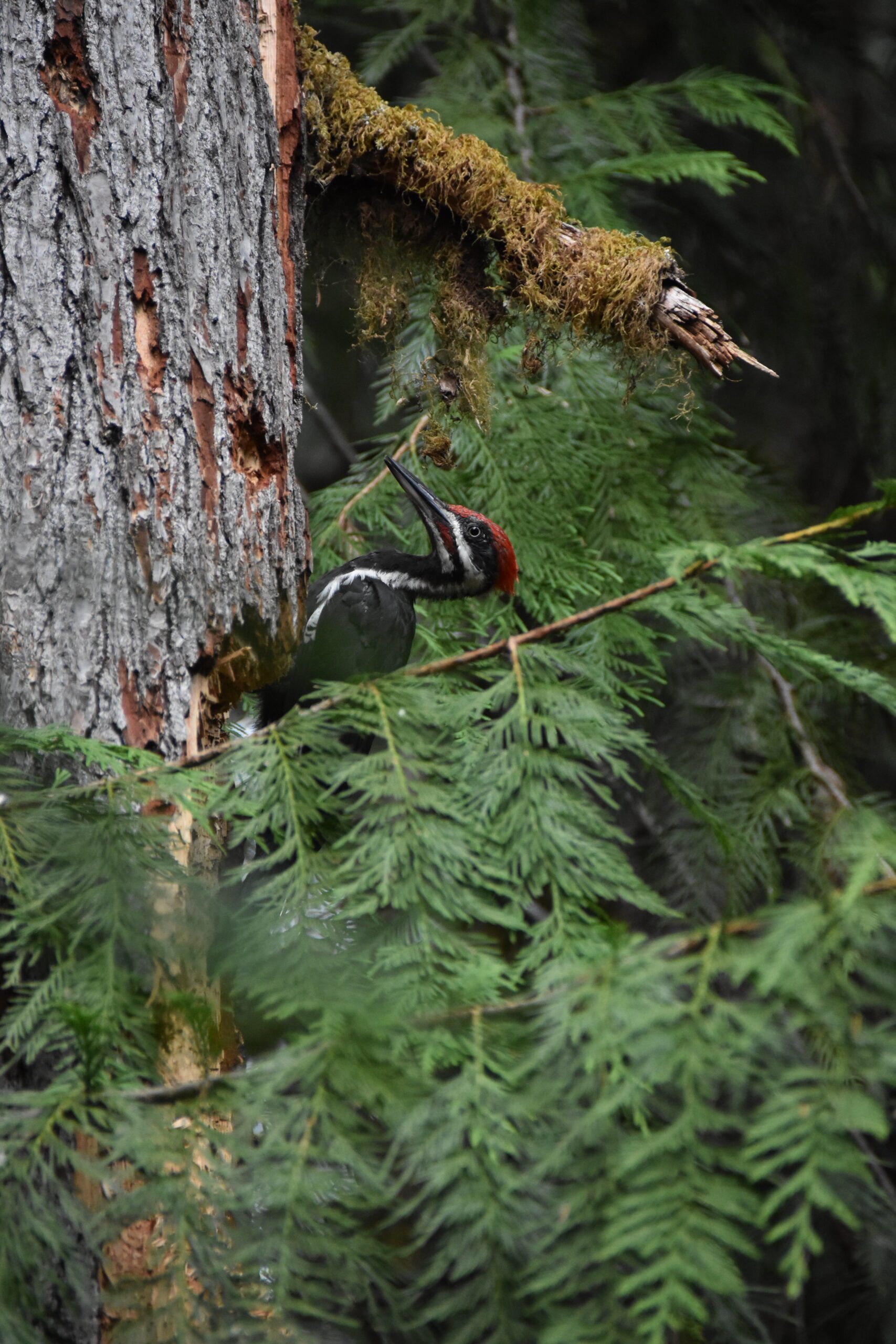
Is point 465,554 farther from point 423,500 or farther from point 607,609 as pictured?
point 607,609

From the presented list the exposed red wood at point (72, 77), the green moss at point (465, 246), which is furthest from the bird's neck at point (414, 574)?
the exposed red wood at point (72, 77)

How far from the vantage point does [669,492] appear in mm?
3072

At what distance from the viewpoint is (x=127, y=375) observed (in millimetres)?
1876

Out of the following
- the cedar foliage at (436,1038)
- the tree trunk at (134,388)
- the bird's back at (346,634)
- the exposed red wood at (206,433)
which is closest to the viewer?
the cedar foliage at (436,1038)

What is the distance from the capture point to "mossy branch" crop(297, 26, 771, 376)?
2332 millimetres

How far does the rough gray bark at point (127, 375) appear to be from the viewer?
1.80 meters

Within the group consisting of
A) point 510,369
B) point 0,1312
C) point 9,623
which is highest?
point 510,369

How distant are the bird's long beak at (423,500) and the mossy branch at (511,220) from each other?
0.58 m

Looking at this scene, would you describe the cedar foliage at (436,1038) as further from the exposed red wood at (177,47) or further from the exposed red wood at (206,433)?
the exposed red wood at (177,47)

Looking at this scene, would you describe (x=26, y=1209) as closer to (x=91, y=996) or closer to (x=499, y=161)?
(x=91, y=996)

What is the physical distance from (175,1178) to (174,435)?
4.06 feet

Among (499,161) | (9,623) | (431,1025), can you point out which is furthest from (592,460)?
(431,1025)

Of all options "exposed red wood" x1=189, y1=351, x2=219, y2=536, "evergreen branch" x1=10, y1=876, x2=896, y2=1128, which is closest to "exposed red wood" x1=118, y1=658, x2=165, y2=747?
"exposed red wood" x1=189, y1=351, x2=219, y2=536

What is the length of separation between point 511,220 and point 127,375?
3.47 ft
